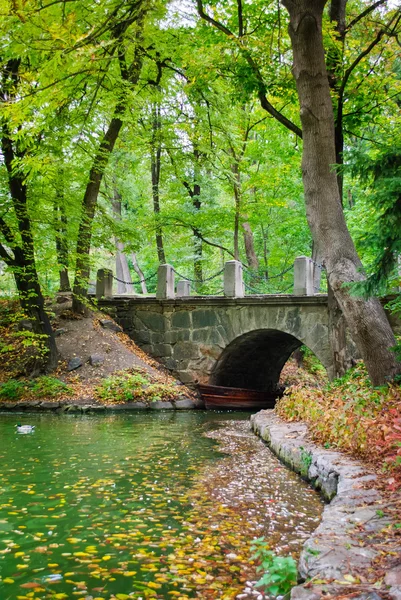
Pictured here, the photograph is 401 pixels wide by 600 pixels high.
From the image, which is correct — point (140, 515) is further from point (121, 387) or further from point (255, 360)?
point (255, 360)

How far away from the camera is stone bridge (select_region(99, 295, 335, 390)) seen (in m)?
14.6

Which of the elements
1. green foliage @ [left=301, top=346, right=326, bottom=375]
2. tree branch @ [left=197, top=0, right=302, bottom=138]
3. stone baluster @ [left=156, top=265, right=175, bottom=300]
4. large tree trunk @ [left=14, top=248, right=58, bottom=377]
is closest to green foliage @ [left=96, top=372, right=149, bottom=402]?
large tree trunk @ [left=14, top=248, right=58, bottom=377]

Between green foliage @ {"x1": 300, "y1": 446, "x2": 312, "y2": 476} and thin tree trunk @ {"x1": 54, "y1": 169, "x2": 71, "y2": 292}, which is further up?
thin tree trunk @ {"x1": 54, "y1": 169, "x2": 71, "y2": 292}

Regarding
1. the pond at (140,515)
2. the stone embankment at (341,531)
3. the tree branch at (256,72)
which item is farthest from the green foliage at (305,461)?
the tree branch at (256,72)

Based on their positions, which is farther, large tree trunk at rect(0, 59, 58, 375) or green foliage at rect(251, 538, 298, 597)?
large tree trunk at rect(0, 59, 58, 375)

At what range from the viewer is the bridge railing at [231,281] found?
47.6 feet

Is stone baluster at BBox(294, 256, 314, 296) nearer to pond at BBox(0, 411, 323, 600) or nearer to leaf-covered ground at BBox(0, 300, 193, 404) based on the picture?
leaf-covered ground at BBox(0, 300, 193, 404)

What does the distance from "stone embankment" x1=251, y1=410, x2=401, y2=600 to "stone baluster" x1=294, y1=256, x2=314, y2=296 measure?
8285mm

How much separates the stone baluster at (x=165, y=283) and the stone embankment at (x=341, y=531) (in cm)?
1082

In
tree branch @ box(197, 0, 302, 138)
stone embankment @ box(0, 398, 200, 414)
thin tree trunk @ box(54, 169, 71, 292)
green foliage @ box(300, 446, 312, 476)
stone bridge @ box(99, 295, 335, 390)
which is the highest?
tree branch @ box(197, 0, 302, 138)

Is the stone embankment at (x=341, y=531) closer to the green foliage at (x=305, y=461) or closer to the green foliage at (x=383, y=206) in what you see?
the green foliage at (x=305, y=461)

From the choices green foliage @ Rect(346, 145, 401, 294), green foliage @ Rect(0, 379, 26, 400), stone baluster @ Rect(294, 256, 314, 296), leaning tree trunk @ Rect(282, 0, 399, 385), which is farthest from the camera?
stone baluster @ Rect(294, 256, 314, 296)

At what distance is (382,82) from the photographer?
985 centimetres

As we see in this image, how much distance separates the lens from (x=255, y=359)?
18578 millimetres
